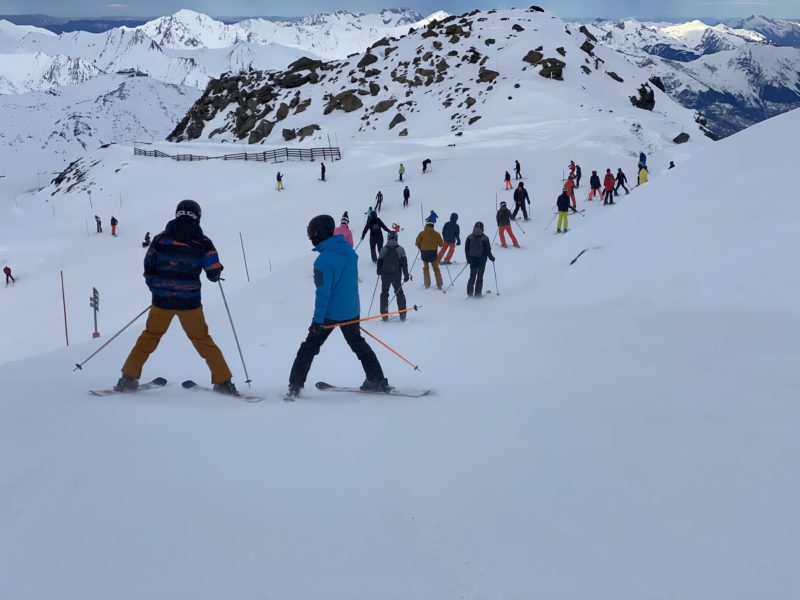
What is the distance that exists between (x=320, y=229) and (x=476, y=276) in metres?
7.32

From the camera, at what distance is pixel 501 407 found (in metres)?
4.92

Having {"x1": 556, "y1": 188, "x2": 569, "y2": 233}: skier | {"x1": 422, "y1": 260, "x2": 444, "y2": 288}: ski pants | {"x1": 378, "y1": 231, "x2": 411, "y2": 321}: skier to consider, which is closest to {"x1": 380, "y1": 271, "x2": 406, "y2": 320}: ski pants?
{"x1": 378, "y1": 231, "x2": 411, "y2": 321}: skier

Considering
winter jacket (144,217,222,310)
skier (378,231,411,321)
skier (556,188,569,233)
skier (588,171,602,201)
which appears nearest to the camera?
winter jacket (144,217,222,310)

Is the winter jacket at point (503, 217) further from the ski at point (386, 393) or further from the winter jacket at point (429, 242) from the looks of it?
the ski at point (386, 393)

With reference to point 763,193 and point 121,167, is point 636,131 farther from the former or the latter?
point 121,167

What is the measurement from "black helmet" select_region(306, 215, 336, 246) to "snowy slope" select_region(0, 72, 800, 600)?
155 cm

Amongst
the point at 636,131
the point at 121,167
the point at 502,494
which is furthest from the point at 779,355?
the point at 121,167

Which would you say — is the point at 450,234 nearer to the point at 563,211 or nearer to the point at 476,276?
the point at 476,276

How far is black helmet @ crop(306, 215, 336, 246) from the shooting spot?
5199 mm

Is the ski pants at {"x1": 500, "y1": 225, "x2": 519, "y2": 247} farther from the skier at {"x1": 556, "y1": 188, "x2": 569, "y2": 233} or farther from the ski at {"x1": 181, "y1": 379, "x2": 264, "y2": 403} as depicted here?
the ski at {"x1": 181, "y1": 379, "x2": 264, "y2": 403}

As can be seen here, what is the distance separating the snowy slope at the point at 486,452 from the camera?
2.46 m

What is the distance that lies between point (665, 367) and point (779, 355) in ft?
3.54

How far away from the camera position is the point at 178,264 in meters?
5.12

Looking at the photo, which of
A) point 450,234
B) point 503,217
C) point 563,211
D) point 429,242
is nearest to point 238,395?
point 429,242
